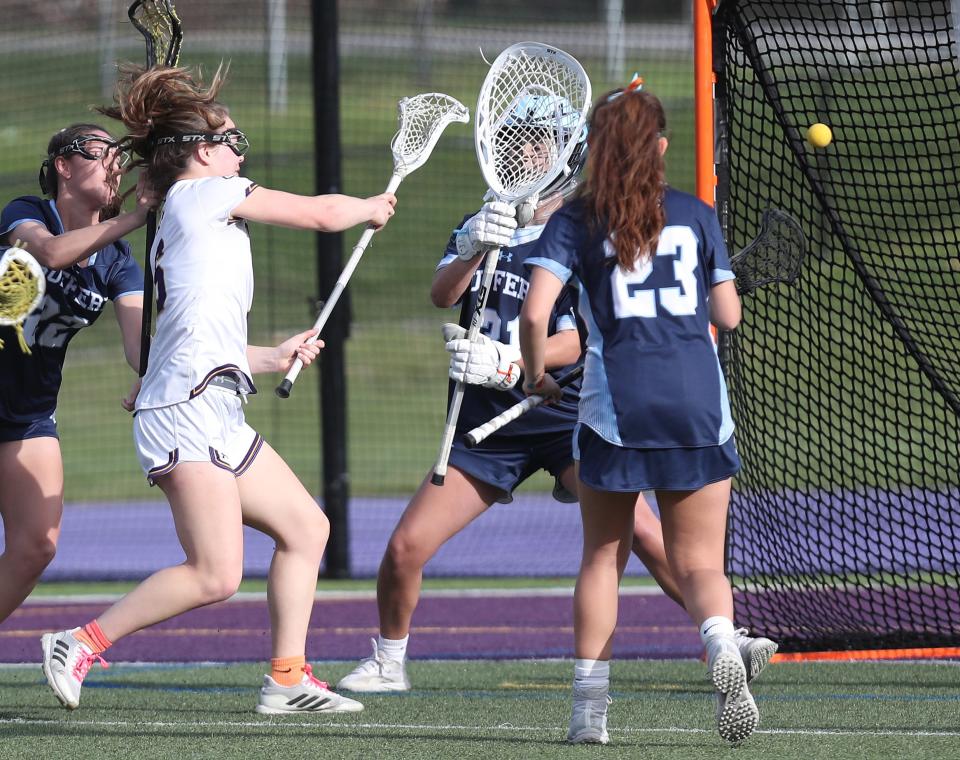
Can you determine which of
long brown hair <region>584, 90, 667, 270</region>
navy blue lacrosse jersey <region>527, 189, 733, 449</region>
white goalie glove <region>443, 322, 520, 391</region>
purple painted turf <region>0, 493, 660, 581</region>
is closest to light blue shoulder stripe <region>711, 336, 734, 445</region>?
navy blue lacrosse jersey <region>527, 189, 733, 449</region>

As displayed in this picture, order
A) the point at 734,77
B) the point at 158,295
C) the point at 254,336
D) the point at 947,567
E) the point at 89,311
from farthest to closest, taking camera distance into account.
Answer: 1. the point at 254,336
2. the point at 947,567
3. the point at 734,77
4. the point at 89,311
5. the point at 158,295

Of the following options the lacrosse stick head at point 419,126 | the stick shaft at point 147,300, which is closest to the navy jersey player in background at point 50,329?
the stick shaft at point 147,300

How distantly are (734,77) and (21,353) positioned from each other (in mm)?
2964

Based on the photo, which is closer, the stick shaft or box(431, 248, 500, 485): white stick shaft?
the stick shaft

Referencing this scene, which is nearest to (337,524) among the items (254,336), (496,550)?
(496,550)

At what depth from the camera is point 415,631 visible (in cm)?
706

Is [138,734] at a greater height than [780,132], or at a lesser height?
lesser

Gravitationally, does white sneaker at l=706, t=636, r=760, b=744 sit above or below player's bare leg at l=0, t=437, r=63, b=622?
below

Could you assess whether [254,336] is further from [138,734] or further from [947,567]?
[138,734]

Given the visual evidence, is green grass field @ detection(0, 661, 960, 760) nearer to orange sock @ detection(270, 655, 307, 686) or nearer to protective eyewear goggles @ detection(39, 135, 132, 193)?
orange sock @ detection(270, 655, 307, 686)

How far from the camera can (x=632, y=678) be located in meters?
5.75

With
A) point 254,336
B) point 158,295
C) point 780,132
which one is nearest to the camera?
point 158,295

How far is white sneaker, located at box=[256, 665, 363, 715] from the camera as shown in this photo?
484 centimetres

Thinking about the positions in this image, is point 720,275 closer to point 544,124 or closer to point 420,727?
point 544,124
